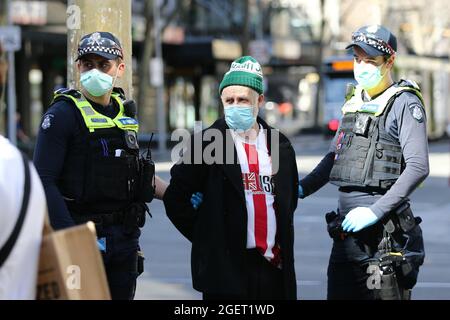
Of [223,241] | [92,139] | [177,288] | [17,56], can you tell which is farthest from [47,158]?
[17,56]

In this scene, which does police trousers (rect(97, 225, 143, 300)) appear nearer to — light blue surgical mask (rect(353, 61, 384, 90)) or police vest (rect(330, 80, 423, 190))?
police vest (rect(330, 80, 423, 190))

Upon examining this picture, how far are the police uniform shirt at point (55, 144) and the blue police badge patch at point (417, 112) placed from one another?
Answer: 164cm

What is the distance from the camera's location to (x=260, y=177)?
175 inches

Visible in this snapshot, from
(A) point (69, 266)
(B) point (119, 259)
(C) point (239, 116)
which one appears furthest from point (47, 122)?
(A) point (69, 266)

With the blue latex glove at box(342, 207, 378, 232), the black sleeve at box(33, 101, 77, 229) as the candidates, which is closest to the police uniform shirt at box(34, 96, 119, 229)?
the black sleeve at box(33, 101, 77, 229)

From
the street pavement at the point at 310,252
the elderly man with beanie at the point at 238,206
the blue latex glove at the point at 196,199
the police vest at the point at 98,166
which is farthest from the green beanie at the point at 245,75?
the street pavement at the point at 310,252

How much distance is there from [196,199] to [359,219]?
34.1 inches

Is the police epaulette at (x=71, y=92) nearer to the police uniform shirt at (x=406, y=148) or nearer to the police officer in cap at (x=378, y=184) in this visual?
the police officer in cap at (x=378, y=184)

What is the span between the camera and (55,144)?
185 inches

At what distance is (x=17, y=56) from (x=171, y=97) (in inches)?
478

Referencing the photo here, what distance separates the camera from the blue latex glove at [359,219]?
4.75 m

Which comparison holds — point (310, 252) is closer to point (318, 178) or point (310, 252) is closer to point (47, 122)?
point (318, 178)

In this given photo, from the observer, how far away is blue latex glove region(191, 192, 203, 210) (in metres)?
4.41
